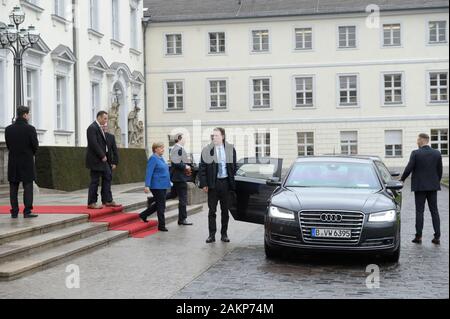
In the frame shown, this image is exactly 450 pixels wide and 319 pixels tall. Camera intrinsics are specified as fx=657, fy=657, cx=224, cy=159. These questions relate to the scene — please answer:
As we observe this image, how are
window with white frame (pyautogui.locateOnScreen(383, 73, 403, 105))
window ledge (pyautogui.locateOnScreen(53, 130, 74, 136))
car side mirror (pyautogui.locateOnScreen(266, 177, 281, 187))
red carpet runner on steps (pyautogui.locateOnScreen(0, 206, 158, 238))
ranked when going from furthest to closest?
window with white frame (pyautogui.locateOnScreen(383, 73, 403, 105))
window ledge (pyautogui.locateOnScreen(53, 130, 74, 136))
red carpet runner on steps (pyautogui.locateOnScreen(0, 206, 158, 238))
car side mirror (pyautogui.locateOnScreen(266, 177, 281, 187))

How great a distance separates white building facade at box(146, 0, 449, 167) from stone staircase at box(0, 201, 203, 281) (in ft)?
97.6

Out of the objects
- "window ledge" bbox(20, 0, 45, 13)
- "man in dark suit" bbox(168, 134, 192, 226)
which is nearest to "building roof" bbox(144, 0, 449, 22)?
"window ledge" bbox(20, 0, 45, 13)

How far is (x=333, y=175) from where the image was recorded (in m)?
10.5

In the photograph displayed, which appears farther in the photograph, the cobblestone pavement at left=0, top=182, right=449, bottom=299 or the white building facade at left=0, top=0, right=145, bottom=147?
the white building facade at left=0, top=0, right=145, bottom=147

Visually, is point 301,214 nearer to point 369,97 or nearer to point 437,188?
point 437,188

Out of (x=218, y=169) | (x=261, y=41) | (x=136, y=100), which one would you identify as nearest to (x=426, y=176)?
(x=218, y=169)

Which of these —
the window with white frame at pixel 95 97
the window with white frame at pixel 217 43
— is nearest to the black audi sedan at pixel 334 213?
the window with white frame at pixel 95 97

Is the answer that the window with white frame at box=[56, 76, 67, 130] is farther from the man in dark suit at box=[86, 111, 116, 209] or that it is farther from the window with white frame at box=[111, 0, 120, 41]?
the man in dark suit at box=[86, 111, 116, 209]

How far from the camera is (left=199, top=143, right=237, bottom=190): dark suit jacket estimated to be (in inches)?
438

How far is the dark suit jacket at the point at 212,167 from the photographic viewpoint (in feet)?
36.5

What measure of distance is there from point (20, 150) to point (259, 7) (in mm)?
33674

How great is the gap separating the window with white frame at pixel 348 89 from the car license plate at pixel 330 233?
3346 centimetres
